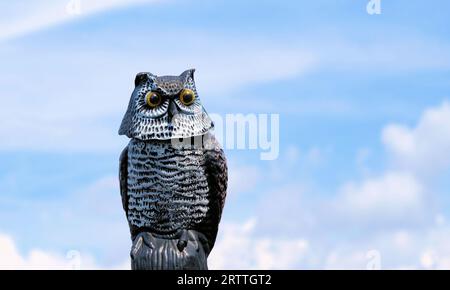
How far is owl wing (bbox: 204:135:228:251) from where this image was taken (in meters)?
6.55

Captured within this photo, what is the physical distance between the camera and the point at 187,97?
6500 millimetres

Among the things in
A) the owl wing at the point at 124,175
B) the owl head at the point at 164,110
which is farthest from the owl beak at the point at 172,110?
the owl wing at the point at 124,175

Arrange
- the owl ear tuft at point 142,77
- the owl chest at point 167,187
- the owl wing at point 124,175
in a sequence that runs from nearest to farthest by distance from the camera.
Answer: the owl chest at point 167,187
the owl ear tuft at point 142,77
the owl wing at point 124,175

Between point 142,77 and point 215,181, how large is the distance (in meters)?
0.99

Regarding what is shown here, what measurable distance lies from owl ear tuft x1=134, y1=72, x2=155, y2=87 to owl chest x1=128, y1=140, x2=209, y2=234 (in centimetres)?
48

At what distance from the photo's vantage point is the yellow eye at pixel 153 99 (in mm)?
6473

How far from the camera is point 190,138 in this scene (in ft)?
21.3

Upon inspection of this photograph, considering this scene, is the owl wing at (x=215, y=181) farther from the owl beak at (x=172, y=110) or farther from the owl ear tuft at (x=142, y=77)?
the owl ear tuft at (x=142, y=77)

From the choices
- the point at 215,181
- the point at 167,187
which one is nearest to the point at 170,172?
the point at 167,187

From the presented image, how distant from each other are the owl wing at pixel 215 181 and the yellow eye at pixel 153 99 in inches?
20.3

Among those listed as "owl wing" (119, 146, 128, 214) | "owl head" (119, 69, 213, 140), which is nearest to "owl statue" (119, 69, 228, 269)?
"owl head" (119, 69, 213, 140)

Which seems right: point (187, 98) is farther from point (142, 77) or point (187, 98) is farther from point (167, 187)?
point (167, 187)
